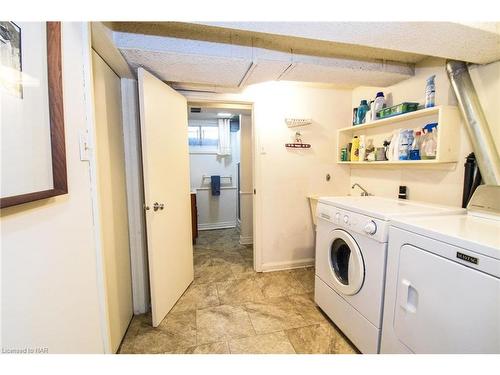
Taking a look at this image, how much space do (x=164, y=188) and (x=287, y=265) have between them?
5.36 ft

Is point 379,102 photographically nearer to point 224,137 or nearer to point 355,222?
point 355,222

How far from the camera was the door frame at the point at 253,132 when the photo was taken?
2.09m

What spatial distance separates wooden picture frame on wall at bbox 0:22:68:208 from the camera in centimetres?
68

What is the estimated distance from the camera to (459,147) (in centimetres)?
144

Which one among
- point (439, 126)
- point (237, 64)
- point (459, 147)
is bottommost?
point (459, 147)

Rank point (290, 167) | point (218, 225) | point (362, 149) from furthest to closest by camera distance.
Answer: point (218, 225) → point (290, 167) → point (362, 149)

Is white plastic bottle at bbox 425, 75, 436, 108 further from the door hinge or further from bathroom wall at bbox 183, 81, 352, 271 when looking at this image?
the door hinge

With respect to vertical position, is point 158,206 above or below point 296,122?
below

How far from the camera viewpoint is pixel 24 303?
58 centimetres

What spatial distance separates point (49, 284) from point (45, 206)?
249 millimetres

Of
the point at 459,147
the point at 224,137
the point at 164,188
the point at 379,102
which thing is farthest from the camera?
the point at 224,137

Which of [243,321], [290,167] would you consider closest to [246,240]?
[290,167]
